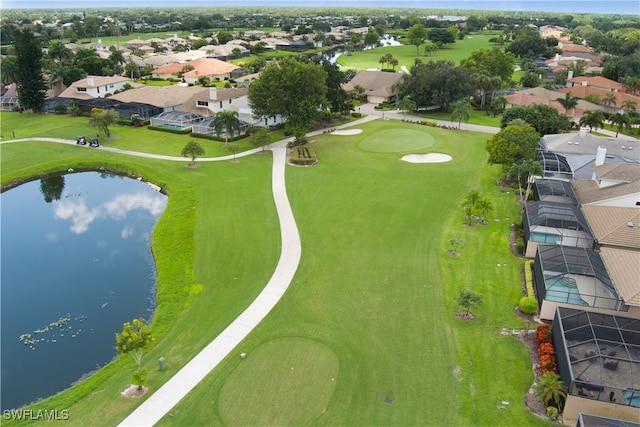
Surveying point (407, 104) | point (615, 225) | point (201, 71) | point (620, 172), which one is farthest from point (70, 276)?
point (201, 71)

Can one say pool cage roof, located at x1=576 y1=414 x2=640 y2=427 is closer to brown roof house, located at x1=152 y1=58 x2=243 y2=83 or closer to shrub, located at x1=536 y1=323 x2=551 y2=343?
shrub, located at x1=536 y1=323 x2=551 y2=343

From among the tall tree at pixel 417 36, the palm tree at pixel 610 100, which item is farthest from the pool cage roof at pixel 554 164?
the tall tree at pixel 417 36

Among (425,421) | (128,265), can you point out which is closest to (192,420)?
(425,421)

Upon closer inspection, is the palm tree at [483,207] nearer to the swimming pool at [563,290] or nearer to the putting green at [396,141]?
the swimming pool at [563,290]

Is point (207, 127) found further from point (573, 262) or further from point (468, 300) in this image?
point (573, 262)

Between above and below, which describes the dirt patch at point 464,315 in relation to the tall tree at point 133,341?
below

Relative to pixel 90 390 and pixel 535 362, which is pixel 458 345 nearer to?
pixel 535 362
